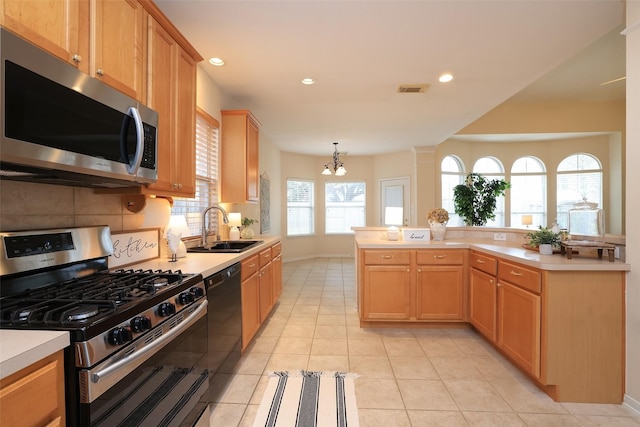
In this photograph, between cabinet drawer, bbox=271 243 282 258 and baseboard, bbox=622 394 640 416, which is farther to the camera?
cabinet drawer, bbox=271 243 282 258

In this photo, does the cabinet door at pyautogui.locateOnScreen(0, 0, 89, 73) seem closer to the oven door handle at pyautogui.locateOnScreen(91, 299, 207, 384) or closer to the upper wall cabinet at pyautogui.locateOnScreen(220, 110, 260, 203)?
the oven door handle at pyautogui.locateOnScreen(91, 299, 207, 384)

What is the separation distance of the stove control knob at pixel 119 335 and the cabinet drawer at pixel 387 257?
2463 mm

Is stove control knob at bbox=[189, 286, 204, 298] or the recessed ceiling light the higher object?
the recessed ceiling light

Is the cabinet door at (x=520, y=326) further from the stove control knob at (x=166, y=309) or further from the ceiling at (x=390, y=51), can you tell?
the stove control knob at (x=166, y=309)

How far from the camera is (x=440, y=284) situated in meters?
3.21

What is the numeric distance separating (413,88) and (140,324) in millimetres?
3519

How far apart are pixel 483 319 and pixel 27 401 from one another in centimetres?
312

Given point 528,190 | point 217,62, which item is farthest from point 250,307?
point 528,190

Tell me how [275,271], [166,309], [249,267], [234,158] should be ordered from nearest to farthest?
[166,309] < [249,267] < [234,158] < [275,271]

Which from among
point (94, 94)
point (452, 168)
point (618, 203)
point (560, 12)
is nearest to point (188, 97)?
point (94, 94)

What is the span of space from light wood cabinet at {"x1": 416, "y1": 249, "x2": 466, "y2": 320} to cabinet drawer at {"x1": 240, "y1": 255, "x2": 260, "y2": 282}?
1658 mm

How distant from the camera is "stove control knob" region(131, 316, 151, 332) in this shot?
1109mm

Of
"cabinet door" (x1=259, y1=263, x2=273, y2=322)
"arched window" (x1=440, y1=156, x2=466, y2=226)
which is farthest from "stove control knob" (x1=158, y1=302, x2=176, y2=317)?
"arched window" (x1=440, y1=156, x2=466, y2=226)

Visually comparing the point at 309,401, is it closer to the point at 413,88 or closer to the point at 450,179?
the point at 413,88
